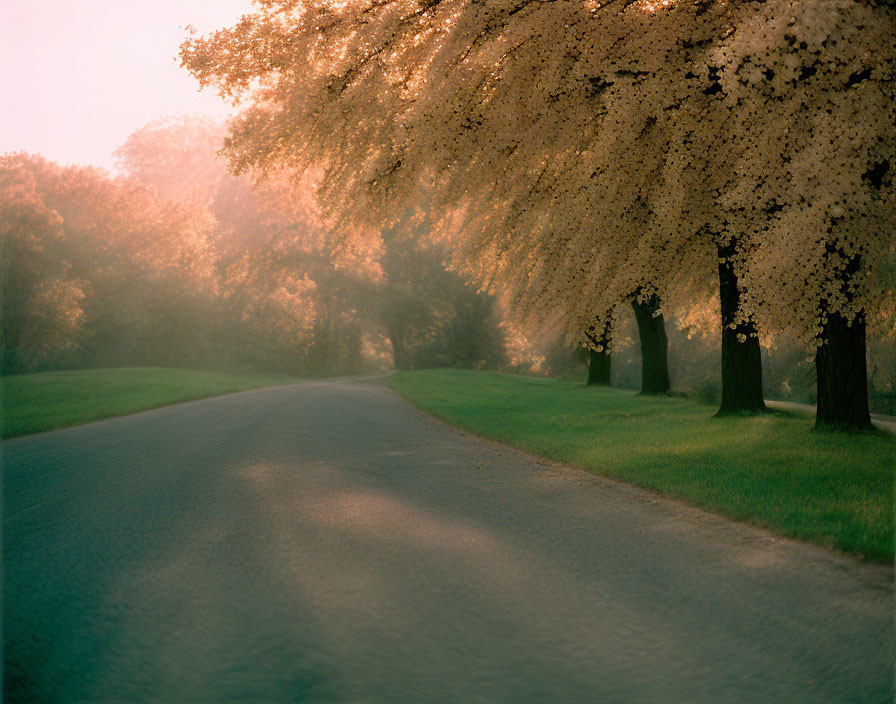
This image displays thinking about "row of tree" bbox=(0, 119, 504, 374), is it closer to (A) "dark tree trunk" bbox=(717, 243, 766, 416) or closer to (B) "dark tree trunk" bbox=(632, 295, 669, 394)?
(B) "dark tree trunk" bbox=(632, 295, 669, 394)

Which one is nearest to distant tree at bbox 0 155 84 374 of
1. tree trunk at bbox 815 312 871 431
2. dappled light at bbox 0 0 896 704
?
dappled light at bbox 0 0 896 704

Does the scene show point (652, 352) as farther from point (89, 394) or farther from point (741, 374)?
point (89, 394)

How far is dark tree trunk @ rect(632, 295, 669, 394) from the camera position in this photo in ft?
75.2

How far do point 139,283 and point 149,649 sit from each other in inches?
1676

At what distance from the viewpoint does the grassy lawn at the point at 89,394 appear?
16.7 meters

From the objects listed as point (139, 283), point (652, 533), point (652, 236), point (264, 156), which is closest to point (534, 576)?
point (652, 533)

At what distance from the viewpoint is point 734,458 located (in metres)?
9.56

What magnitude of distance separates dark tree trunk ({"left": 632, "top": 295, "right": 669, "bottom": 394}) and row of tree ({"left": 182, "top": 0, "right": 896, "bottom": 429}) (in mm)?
10395

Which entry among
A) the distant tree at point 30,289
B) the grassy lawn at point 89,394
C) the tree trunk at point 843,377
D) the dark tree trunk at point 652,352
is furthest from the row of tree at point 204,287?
the tree trunk at point 843,377

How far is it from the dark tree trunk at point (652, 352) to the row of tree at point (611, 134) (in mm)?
10395

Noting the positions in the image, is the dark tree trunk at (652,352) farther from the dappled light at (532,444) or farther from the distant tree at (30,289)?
the distant tree at (30,289)

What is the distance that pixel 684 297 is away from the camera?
15.5 metres

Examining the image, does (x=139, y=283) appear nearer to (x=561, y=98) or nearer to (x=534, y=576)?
(x=561, y=98)

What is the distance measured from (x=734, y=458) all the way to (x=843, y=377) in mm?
3747
